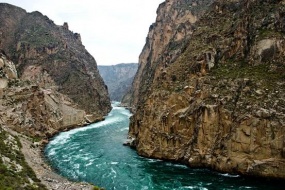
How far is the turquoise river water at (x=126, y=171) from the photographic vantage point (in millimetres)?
44875

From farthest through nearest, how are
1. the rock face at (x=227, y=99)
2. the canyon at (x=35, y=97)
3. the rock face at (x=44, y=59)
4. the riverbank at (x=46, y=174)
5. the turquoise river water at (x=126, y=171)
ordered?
the rock face at (x=44, y=59) < the canyon at (x=35, y=97) < the rock face at (x=227, y=99) < the turquoise river water at (x=126, y=171) < the riverbank at (x=46, y=174)

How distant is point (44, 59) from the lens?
146 meters

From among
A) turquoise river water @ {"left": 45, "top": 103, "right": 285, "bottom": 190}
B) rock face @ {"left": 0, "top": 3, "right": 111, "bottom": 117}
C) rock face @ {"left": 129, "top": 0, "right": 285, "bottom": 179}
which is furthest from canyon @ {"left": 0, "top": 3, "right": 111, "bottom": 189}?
rock face @ {"left": 129, "top": 0, "right": 285, "bottom": 179}

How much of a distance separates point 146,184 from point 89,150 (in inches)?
1059

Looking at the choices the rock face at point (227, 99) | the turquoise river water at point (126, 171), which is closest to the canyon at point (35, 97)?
the turquoise river water at point (126, 171)

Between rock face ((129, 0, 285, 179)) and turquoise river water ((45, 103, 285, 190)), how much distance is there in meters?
2.26

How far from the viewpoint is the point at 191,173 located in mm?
50031

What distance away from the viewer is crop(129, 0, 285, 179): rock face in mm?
47312

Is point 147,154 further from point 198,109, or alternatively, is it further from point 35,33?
point 35,33

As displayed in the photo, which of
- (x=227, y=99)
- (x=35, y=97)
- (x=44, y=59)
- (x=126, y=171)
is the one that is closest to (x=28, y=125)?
(x=35, y=97)

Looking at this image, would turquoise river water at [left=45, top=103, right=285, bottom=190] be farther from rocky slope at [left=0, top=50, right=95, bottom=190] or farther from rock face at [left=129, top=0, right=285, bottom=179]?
rocky slope at [left=0, top=50, right=95, bottom=190]

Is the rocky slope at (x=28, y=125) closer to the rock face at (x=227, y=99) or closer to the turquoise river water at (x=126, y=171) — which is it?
the turquoise river water at (x=126, y=171)

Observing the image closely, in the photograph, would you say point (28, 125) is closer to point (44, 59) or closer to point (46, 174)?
point (46, 174)

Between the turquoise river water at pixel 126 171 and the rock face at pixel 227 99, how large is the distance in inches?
88.9
